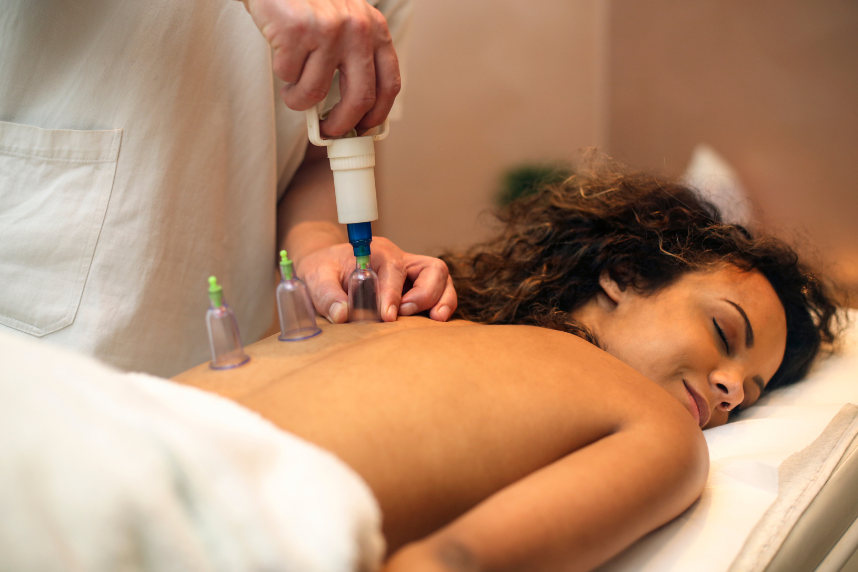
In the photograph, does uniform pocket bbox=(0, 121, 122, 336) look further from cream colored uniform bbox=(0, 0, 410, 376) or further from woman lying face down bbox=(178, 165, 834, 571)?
woman lying face down bbox=(178, 165, 834, 571)

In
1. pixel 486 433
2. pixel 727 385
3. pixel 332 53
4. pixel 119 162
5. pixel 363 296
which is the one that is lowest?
pixel 727 385

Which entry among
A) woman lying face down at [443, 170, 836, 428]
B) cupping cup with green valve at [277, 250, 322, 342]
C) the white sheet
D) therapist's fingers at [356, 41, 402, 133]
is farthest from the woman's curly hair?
therapist's fingers at [356, 41, 402, 133]

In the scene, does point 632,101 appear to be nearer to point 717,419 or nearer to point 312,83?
point 717,419

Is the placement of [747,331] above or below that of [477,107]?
below

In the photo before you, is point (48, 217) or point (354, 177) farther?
point (48, 217)

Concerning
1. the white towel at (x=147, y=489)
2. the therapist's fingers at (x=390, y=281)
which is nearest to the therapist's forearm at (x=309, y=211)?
the therapist's fingers at (x=390, y=281)

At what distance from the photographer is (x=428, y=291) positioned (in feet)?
3.38

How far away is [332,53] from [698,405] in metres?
0.89

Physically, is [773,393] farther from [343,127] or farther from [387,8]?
[387,8]

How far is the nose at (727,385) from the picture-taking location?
1053 mm

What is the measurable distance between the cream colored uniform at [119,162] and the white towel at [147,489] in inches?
19.1

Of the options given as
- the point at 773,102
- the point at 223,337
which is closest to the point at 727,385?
the point at 223,337

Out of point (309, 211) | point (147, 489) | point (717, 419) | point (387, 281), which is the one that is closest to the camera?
point (147, 489)

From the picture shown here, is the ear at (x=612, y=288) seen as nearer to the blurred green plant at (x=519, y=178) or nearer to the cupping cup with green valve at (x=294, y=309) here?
the cupping cup with green valve at (x=294, y=309)
